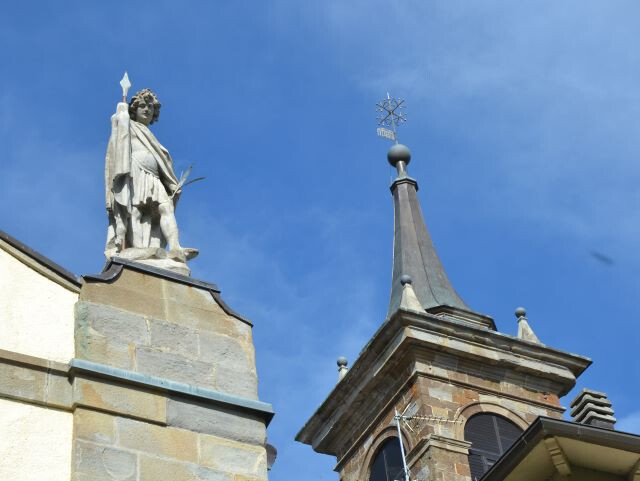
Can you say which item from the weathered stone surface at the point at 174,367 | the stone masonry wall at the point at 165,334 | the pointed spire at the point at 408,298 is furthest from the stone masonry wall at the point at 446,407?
the weathered stone surface at the point at 174,367

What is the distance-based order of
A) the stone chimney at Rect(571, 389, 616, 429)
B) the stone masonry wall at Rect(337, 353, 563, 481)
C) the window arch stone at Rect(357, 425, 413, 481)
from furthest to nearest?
1. the window arch stone at Rect(357, 425, 413, 481)
2. the stone masonry wall at Rect(337, 353, 563, 481)
3. the stone chimney at Rect(571, 389, 616, 429)

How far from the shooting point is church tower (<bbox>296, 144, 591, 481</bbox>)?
2289 cm

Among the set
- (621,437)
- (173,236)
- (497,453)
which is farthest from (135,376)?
(497,453)

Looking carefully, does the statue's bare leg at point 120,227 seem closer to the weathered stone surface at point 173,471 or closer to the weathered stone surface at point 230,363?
the weathered stone surface at point 230,363

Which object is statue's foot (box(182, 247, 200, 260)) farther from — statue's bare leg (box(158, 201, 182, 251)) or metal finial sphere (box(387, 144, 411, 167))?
metal finial sphere (box(387, 144, 411, 167))

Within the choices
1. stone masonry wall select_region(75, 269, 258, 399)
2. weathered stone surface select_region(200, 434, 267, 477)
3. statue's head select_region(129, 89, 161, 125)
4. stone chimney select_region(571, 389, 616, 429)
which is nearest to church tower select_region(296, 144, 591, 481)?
stone chimney select_region(571, 389, 616, 429)

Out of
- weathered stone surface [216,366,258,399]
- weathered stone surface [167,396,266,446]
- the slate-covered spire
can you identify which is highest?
the slate-covered spire

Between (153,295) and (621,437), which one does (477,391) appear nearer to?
(621,437)

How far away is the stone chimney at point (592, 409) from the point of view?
16967 mm

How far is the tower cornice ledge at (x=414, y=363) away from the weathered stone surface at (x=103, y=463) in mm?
16302

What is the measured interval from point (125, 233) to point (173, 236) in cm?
31

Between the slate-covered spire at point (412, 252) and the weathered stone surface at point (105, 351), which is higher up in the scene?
the slate-covered spire at point (412, 252)

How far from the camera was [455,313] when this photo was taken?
1034 inches

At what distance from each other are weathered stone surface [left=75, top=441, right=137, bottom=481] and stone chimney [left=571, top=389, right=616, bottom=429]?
10.2 meters
